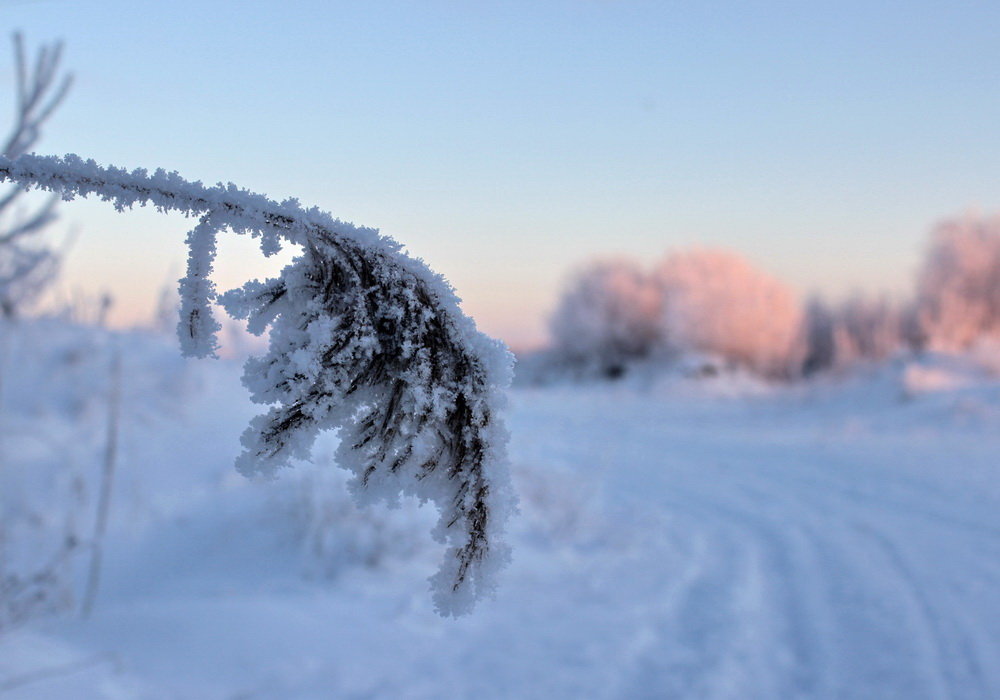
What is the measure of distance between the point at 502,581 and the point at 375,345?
3609 mm

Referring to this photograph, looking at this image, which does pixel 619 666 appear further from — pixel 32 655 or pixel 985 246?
pixel 985 246

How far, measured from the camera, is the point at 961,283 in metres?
23.9

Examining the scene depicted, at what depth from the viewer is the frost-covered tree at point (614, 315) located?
28547 millimetres

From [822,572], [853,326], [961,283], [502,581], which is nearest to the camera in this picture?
[502,581]

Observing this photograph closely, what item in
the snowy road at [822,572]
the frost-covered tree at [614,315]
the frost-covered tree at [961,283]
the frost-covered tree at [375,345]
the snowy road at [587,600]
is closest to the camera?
the frost-covered tree at [375,345]

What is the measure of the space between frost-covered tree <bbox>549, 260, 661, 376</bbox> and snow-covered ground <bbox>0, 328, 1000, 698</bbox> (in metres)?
18.6

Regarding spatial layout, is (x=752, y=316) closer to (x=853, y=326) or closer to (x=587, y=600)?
(x=853, y=326)

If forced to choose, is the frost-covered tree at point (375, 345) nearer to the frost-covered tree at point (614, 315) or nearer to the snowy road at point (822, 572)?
the snowy road at point (822, 572)

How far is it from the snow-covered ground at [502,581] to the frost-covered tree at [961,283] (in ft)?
49.3

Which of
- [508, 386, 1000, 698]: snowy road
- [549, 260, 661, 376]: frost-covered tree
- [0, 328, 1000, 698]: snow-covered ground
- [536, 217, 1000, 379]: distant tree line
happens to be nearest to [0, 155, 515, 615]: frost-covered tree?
[0, 328, 1000, 698]: snow-covered ground

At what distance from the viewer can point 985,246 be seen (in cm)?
2392

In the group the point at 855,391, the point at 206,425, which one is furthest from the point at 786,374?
the point at 206,425

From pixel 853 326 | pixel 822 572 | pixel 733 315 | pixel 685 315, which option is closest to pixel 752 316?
pixel 733 315

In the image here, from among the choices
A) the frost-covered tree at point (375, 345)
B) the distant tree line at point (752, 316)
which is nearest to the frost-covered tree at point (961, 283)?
the distant tree line at point (752, 316)
